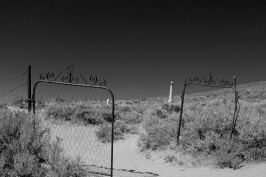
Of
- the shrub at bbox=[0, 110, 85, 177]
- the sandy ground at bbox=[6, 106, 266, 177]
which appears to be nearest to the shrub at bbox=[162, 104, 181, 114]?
the sandy ground at bbox=[6, 106, 266, 177]

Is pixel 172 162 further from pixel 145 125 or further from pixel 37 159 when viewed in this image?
pixel 37 159

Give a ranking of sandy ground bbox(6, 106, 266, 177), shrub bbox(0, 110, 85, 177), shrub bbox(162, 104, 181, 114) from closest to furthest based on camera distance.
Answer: shrub bbox(0, 110, 85, 177)
sandy ground bbox(6, 106, 266, 177)
shrub bbox(162, 104, 181, 114)

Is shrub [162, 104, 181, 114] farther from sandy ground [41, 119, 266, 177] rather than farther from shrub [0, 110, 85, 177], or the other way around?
shrub [0, 110, 85, 177]

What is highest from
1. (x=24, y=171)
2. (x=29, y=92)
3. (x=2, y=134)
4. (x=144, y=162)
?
(x=29, y=92)

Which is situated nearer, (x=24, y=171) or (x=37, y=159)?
(x=24, y=171)

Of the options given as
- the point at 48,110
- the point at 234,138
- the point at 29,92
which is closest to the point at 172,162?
the point at 234,138

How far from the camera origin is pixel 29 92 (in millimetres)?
7871

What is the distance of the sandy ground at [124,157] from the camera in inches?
308

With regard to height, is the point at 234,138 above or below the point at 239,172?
above

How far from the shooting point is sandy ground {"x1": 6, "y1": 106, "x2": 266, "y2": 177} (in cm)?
782

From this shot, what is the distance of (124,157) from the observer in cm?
1033

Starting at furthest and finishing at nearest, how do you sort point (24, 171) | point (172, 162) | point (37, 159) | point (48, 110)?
point (48, 110) → point (172, 162) → point (37, 159) → point (24, 171)

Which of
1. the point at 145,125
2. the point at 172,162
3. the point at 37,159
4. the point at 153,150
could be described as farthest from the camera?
the point at 145,125

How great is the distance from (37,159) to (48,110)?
9821 millimetres
